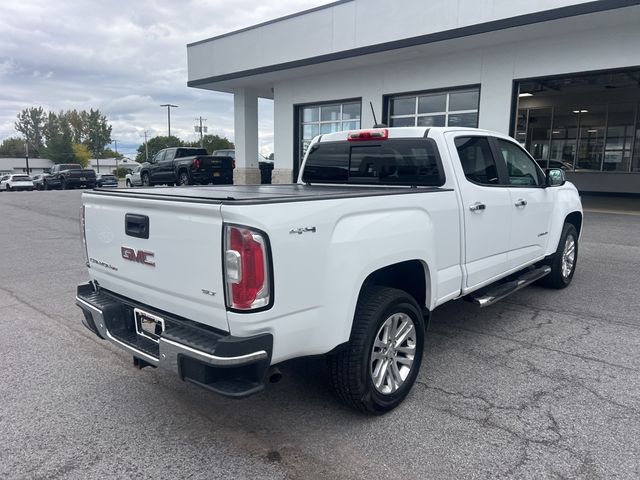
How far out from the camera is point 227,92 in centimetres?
2372

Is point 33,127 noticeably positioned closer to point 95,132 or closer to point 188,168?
point 95,132

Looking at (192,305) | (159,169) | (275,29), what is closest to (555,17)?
(275,29)

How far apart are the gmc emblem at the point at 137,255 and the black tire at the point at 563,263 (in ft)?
16.5

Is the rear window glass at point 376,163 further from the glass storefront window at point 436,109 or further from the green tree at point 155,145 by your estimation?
the green tree at point 155,145

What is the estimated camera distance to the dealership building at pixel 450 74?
12.9m

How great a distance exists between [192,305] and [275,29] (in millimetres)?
17701

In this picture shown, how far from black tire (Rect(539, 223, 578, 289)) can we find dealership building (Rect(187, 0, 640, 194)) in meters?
7.51

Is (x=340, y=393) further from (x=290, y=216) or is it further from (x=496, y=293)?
(x=496, y=293)

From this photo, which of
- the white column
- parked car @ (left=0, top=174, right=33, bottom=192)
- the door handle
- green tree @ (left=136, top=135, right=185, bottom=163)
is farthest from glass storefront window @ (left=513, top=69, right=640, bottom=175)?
green tree @ (left=136, top=135, right=185, bottom=163)

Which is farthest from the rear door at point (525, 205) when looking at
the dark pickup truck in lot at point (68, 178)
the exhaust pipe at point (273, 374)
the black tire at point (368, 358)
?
the dark pickup truck in lot at point (68, 178)

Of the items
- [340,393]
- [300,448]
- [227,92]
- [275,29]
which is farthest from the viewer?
[227,92]

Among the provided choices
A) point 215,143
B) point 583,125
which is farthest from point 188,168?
point 215,143

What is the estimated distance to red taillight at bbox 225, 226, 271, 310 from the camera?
256cm

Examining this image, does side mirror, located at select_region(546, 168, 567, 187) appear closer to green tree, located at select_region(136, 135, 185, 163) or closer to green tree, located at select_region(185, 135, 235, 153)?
green tree, located at select_region(185, 135, 235, 153)
